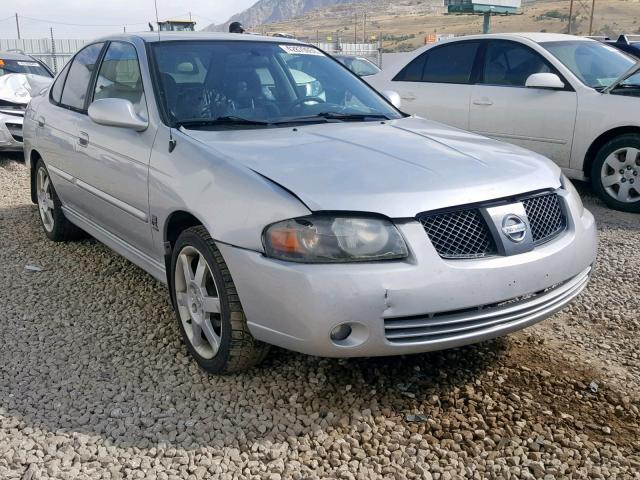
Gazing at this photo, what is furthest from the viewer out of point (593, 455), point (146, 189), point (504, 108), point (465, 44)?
point (465, 44)

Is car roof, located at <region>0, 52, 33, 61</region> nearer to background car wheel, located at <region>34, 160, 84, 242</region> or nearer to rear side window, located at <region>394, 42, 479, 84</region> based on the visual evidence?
background car wheel, located at <region>34, 160, 84, 242</region>

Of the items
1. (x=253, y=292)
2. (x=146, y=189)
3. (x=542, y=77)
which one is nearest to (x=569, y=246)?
(x=253, y=292)

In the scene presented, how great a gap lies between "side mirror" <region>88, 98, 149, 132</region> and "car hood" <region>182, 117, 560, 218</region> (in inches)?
13.3

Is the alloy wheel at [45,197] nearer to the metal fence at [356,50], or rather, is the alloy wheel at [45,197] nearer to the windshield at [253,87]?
the windshield at [253,87]

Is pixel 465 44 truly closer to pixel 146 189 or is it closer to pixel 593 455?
pixel 146 189

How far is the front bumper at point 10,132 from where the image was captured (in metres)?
9.17

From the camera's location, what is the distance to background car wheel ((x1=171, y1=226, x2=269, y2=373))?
2.99 meters

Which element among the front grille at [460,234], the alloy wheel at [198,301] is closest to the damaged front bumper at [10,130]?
the alloy wheel at [198,301]

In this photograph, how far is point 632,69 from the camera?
643 cm

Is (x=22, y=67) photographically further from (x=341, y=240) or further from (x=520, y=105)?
(x=341, y=240)

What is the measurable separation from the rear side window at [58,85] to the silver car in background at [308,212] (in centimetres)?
102

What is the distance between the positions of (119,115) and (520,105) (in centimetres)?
465

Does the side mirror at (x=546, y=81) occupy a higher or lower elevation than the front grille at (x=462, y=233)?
higher

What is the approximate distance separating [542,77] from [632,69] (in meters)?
0.80
